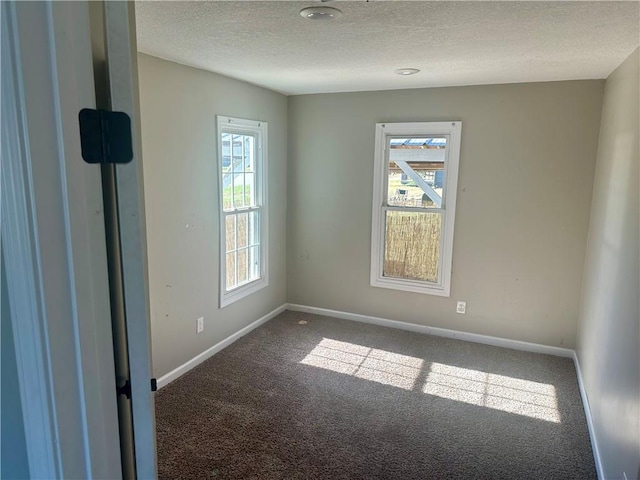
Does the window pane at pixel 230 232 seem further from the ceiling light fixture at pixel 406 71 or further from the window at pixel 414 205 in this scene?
the ceiling light fixture at pixel 406 71

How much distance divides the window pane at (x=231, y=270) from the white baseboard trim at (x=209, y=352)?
46 cm

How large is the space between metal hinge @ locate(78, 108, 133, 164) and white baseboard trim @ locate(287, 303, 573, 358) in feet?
12.6

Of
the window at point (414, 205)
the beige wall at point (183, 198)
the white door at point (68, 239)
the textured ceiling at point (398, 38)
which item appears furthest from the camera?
the window at point (414, 205)

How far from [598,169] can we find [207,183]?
3.08 metres

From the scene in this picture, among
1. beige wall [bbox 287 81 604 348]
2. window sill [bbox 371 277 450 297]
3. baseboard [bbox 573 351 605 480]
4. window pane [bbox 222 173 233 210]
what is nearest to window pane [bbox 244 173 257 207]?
window pane [bbox 222 173 233 210]

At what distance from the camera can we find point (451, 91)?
12.5 ft

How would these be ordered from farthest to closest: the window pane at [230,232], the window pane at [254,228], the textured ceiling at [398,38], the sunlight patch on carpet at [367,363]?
the window pane at [254,228] < the window pane at [230,232] < the sunlight patch on carpet at [367,363] < the textured ceiling at [398,38]

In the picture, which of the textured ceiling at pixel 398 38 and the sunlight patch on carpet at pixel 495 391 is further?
the sunlight patch on carpet at pixel 495 391

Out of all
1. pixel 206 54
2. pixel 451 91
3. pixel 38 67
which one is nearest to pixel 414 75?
pixel 451 91

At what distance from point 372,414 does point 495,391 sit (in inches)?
39.9

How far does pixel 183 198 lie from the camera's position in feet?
10.3

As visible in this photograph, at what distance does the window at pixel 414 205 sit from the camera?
3.93m

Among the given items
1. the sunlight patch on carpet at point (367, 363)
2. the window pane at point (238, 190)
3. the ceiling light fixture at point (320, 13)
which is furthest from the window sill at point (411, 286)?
the ceiling light fixture at point (320, 13)

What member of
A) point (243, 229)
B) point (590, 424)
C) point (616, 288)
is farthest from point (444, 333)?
point (243, 229)
